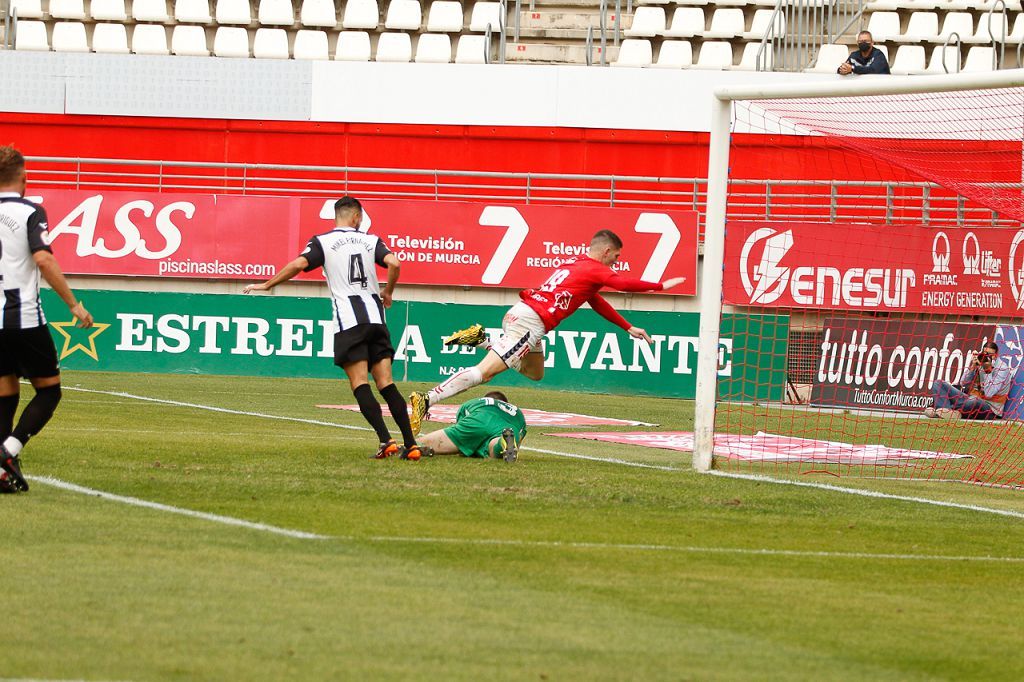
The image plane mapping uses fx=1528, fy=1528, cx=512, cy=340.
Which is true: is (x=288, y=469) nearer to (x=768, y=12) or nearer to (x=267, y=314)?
(x=267, y=314)

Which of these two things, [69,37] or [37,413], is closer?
[37,413]

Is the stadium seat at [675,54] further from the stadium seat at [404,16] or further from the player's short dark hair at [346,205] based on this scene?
the player's short dark hair at [346,205]

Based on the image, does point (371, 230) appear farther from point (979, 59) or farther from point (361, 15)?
point (979, 59)

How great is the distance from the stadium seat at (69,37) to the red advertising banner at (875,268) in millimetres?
12910

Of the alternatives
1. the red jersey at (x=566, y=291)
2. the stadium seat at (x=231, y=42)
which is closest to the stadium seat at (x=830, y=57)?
the stadium seat at (x=231, y=42)

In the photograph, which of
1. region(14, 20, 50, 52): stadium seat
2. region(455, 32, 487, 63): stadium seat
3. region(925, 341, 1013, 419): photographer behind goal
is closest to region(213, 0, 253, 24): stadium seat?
region(14, 20, 50, 52): stadium seat

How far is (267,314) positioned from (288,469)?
40.2 feet

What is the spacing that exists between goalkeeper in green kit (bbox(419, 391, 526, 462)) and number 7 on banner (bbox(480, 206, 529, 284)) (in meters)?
11.4

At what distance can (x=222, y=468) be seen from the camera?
1005cm

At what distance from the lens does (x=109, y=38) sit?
27.3 meters

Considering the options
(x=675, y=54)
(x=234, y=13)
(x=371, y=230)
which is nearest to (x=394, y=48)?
(x=234, y=13)

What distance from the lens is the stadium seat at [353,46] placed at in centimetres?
2730

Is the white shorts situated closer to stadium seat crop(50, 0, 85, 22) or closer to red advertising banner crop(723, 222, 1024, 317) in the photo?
red advertising banner crop(723, 222, 1024, 317)

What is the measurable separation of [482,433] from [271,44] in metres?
17.6
